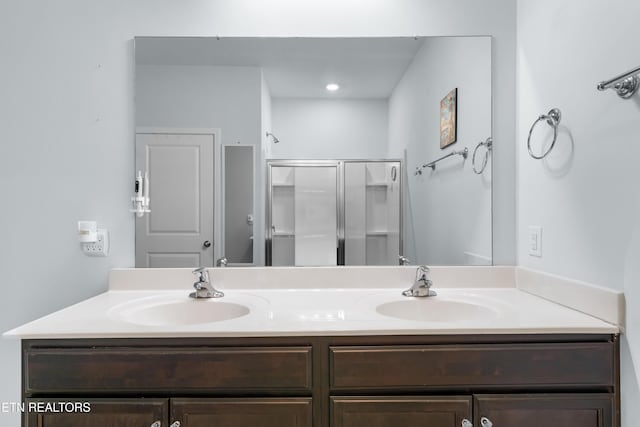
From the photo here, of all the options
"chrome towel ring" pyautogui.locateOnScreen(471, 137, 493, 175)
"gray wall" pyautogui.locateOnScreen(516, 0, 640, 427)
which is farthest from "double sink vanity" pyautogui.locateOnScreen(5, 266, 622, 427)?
"chrome towel ring" pyautogui.locateOnScreen(471, 137, 493, 175)

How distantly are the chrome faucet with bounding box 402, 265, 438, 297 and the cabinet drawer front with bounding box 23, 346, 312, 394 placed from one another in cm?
61

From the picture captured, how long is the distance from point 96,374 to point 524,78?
1904 mm

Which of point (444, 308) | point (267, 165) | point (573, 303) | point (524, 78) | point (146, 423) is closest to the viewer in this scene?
point (146, 423)

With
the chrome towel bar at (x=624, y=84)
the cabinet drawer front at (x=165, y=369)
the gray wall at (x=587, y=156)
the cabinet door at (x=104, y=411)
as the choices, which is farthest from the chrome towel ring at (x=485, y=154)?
the cabinet door at (x=104, y=411)

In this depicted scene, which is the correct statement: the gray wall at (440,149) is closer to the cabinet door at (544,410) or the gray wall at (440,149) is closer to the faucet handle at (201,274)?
the cabinet door at (544,410)

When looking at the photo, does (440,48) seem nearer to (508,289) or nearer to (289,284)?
(508,289)

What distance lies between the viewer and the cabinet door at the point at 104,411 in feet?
3.51

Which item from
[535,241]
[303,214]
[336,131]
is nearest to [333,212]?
[303,214]

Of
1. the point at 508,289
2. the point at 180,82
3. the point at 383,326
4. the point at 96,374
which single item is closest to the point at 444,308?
the point at 508,289

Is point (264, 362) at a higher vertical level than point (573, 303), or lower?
lower

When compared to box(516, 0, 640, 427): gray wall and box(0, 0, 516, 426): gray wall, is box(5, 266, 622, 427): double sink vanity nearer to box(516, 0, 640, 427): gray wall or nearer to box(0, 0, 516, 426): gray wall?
box(516, 0, 640, 427): gray wall

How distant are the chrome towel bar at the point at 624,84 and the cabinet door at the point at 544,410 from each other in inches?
34.1

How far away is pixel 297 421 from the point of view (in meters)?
1.08

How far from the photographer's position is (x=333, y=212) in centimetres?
170
